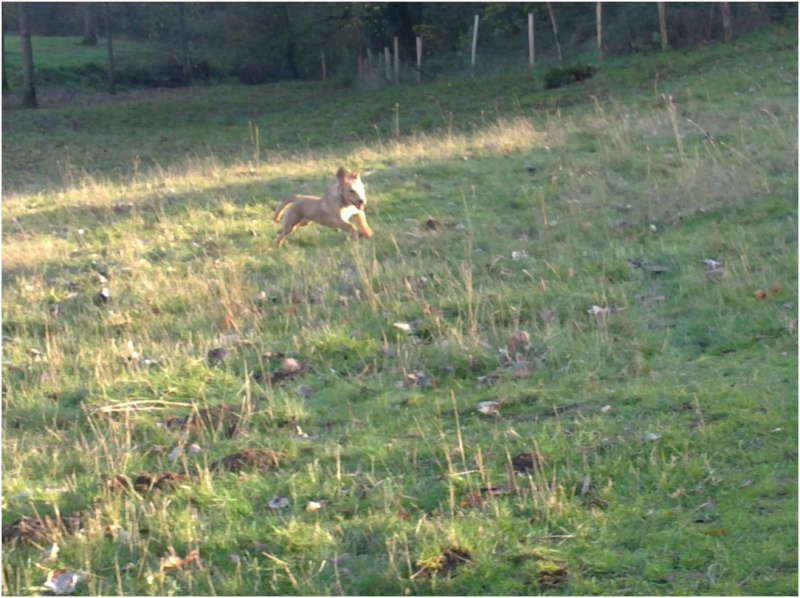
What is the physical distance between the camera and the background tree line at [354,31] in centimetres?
2592

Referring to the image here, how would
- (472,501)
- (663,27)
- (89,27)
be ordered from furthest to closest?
(89,27)
(663,27)
(472,501)

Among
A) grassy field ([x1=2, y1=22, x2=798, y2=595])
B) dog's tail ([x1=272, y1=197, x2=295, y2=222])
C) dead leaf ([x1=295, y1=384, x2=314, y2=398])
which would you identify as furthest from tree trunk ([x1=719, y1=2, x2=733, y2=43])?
dead leaf ([x1=295, y1=384, x2=314, y2=398])

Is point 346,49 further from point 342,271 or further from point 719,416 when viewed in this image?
point 719,416

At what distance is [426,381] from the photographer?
6113 mm

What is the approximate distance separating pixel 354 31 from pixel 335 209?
94.5 ft

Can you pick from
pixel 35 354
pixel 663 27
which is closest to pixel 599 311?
pixel 35 354

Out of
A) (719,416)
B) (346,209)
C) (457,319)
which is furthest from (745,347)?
(346,209)

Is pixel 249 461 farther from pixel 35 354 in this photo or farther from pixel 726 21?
pixel 726 21

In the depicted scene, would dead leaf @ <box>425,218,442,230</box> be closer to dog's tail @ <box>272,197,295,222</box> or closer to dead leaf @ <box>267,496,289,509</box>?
dog's tail @ <box>272,197,295,222</box>

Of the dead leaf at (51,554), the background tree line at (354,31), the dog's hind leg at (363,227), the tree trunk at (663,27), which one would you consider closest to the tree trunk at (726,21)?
the background tree line at (354,31)

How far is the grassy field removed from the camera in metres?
4.19

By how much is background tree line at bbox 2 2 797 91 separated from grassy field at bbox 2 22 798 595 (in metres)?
13.5

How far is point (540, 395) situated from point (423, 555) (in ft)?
5.99

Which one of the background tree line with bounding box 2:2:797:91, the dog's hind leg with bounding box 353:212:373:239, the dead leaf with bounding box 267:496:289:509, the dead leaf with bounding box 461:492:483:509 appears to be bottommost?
the dead leaf with bounding box 267:496:289:509
